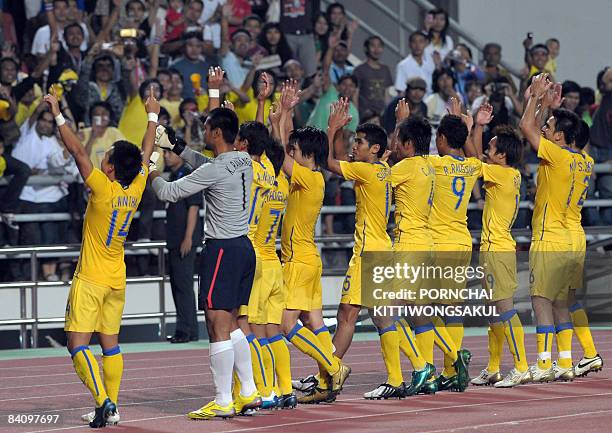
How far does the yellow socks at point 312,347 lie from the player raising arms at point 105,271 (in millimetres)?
1790

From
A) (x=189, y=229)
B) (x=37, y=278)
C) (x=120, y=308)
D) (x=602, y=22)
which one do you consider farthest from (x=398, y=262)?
(x=602, y=22)

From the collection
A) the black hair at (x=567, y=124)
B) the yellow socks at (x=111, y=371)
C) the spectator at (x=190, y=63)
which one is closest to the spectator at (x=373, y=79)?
the spectator at (x=190, y=63)

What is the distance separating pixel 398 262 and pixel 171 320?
730 cm

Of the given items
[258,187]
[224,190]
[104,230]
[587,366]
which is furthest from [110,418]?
[587,366]

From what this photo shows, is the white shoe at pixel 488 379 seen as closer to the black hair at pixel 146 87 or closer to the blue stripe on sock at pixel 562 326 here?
the blue stripe on sock at pixel 562 326

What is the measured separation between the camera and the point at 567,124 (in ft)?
45.5

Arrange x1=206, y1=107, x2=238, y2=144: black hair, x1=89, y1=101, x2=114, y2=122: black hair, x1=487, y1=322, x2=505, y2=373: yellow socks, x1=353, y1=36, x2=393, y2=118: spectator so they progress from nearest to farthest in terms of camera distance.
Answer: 1. x1=206, y1=107, x2=238, y2=144: black hair
2. x1=487, y1=322, x2=505, y2=373: yellow socks
3. x1=89, y1=101, x2=114, y2=122: black hair
4. x1=353, y1=36, x2=393, y2=118: spectator

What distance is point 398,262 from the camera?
1298 cm

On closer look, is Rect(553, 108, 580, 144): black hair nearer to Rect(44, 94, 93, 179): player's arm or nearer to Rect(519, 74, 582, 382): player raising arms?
Rect(519, 74, 582, 382): player raising arms

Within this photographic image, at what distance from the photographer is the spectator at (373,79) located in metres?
22.1

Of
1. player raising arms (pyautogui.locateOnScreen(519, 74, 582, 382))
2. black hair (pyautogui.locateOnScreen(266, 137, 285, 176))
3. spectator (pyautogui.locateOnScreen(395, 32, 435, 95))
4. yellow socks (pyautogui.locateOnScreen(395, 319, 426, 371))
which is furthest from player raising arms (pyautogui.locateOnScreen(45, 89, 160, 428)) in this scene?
spectator (pyautogui.locateOnScreen(395, 32, 435, 95))

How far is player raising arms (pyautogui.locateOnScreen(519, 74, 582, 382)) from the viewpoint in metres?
13.8

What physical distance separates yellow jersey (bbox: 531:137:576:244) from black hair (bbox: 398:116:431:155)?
1239 millimetres

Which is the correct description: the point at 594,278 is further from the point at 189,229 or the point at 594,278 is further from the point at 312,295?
the point at 312,295
